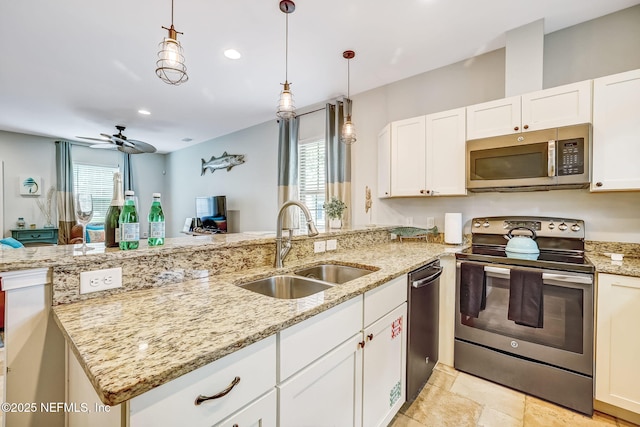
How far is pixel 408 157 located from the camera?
2.80 meters

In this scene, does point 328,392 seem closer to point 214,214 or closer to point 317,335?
point 317,335

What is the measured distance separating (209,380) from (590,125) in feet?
8.65

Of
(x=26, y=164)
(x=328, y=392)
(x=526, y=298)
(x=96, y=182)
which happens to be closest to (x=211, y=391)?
(x=328, y=392)

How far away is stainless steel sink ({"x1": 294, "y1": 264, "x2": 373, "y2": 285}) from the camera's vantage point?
71.6 inches

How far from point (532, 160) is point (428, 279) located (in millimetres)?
1223

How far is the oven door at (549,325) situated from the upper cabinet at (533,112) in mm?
1086

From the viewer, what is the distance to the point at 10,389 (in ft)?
3.18

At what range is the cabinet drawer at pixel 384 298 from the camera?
1.39 m

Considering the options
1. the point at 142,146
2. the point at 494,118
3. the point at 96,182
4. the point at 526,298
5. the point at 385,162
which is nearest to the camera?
the point at 526,298

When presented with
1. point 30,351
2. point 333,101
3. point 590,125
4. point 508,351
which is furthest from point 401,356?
point 333,101

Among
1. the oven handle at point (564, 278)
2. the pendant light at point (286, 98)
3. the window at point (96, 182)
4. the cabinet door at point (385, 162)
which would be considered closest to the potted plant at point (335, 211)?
the cabinet door at point (385, 162)

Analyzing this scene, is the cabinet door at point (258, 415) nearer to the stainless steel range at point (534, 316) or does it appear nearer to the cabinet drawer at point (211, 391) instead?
the cabinet drawer at point (211, 391)

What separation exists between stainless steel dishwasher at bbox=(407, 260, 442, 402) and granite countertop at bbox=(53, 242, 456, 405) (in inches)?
21.2

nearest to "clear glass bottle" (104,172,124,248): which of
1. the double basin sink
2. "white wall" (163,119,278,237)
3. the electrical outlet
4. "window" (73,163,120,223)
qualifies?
the electrical outlet
